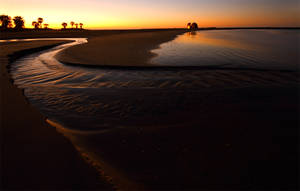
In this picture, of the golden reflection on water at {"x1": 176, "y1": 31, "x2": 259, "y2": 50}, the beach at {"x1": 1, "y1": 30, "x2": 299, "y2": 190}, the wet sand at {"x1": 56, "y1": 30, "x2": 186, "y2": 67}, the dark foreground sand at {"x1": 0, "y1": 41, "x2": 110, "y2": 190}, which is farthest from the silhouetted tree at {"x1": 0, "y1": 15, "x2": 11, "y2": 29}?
the dark foreground sand at {"x1": 0, "y1": 41, "x2": 110, "y2": 190}

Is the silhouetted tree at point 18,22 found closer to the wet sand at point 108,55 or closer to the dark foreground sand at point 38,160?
the wet sand at point 108,55

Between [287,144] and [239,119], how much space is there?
1.14 metres

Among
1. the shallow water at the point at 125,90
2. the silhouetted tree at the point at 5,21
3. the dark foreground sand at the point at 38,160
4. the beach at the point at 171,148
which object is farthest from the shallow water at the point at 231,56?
the silhouetted tree at the point at 5,21

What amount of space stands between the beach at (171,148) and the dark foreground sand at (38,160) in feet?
0.05

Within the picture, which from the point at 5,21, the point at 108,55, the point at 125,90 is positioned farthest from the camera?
the point at 5,21

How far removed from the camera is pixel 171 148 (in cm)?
336

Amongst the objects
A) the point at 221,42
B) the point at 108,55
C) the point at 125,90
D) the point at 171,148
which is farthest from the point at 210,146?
the point at 221,42

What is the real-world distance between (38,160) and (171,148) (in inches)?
92.3

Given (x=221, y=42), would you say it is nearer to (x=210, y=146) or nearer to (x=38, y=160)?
(x=210, y=146)

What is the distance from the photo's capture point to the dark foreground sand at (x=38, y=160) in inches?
101

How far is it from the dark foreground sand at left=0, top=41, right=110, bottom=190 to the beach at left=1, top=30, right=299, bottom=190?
0.05 feet

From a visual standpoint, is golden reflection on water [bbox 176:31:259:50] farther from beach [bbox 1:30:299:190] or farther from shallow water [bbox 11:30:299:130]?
beach [bbox 1:30:299:190]

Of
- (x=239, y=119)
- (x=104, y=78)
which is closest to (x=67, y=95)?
(x=104, y=78)

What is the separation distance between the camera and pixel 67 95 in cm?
614
